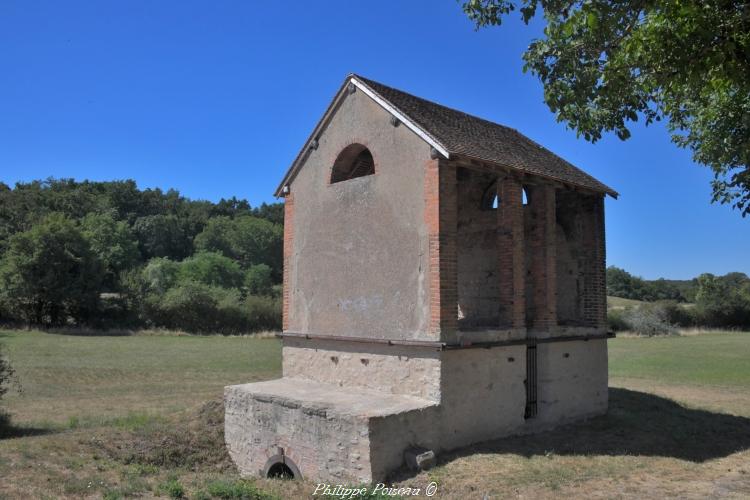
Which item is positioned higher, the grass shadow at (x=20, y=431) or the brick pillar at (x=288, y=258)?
the brick pillar at (x=288, y=258)

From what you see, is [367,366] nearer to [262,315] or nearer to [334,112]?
[334,112]

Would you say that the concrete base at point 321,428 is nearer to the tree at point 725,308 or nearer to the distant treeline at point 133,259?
the distant treeline at point 133,259

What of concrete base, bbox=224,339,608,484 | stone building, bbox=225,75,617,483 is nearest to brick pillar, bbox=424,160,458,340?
stone building, bbox=225,75,617,483

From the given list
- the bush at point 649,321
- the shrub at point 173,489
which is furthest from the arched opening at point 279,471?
the bush at point 649,321

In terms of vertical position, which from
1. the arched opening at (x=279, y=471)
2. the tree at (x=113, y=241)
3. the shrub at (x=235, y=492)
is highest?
the tree at (x=113, y=241)

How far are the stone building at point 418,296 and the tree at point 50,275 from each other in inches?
1451

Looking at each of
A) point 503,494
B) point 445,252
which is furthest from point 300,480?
point 445,252

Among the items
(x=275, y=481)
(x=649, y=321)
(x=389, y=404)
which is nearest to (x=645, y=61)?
(x=389, y=404)

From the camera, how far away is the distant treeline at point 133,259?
4438 centimetres

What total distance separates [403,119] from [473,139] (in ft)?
6.75

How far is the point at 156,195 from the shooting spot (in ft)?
298

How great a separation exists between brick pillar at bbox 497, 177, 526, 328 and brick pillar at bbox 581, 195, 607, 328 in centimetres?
300

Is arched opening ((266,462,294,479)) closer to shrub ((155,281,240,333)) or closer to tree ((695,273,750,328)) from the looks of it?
shrub ((155,281,240,333))

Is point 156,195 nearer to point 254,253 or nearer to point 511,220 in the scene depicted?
point 254,253
